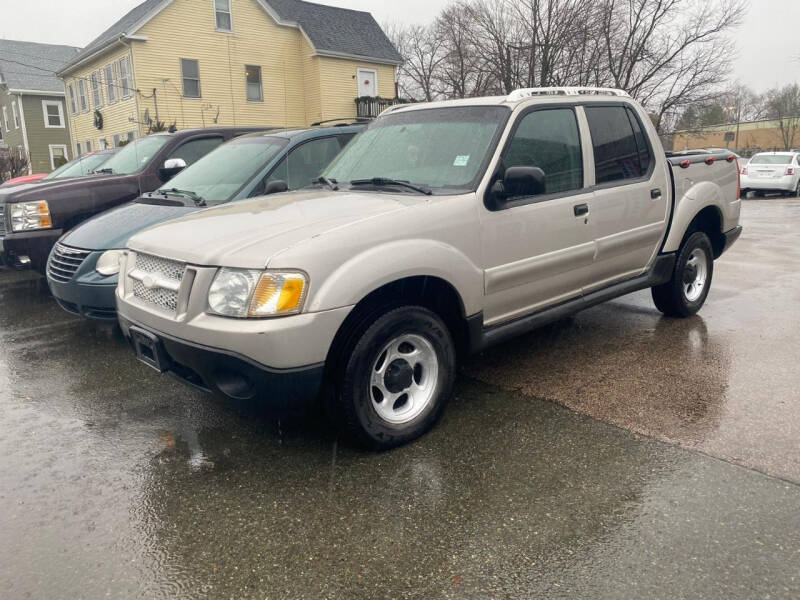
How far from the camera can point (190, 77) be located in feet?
79.6

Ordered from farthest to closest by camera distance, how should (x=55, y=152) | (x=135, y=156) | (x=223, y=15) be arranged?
(x=55, y=152), (x=223, y=15), (x=135, y=156)

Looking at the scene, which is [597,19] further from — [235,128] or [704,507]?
[704,507]

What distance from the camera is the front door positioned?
3.81m

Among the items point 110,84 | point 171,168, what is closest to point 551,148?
point 171,168

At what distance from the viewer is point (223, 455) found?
3467 mm

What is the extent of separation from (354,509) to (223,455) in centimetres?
95

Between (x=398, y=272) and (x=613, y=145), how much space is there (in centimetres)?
240

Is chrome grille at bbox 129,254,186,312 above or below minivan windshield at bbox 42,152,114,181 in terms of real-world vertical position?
below

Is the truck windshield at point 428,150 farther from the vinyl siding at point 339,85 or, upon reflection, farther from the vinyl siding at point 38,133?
the vinyl siding at point 38,133

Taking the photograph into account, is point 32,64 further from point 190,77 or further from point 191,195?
point 191,195

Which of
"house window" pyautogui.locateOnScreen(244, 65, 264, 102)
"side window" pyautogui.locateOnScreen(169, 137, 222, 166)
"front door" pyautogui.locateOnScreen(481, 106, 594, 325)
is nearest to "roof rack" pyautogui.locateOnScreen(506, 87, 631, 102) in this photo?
"front door" pyautogui.locateOnScreen(481, 106, 594, 325)

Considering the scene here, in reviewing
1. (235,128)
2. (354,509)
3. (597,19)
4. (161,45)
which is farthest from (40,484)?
(597,19)

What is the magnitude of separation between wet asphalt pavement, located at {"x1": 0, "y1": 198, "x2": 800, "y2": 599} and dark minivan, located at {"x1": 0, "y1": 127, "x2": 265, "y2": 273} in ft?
6.79

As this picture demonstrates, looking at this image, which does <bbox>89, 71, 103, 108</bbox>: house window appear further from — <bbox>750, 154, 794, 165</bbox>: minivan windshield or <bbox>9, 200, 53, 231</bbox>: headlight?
<bbox>750, 154, 794, 165</bbox>: minivan windshield
